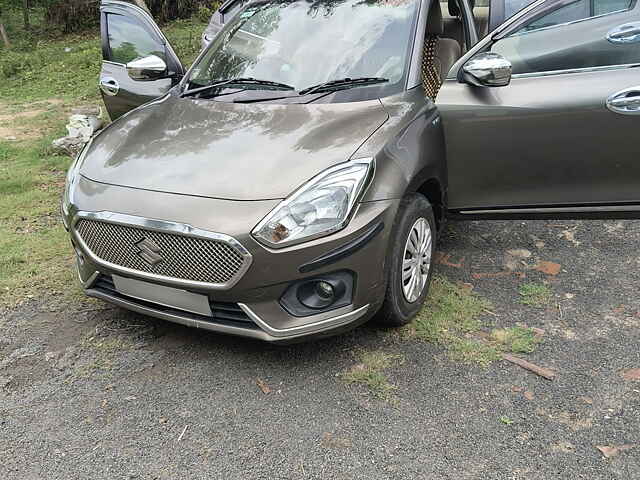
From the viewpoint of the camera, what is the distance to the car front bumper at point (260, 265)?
109 inches

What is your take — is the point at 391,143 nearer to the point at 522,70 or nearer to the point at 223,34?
the point at 522,70

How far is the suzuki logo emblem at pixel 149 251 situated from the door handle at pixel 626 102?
245cm

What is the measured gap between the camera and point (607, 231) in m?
4.52

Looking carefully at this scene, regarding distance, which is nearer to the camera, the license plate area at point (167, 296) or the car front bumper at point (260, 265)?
the car front bumper at point (260, 265)

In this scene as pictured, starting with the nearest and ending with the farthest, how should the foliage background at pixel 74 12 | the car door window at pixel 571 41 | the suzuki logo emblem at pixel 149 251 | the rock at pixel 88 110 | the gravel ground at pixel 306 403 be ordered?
the gravel ground at pixel 306 403, the suzuki logo emblem at pixel 149 251, the car door window at pixel 571 41, the rock at pixel 88 110, the foliage background at pixel 74 12

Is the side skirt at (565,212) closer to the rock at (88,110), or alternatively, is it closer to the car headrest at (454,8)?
the car headrest at (454,8)

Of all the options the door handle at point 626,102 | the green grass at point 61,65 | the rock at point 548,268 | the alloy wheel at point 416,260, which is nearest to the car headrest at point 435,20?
the door handle at point 626,102

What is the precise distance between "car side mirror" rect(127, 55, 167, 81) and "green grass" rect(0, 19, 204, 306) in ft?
4.22

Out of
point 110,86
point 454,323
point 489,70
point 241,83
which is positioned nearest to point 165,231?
point 241,83

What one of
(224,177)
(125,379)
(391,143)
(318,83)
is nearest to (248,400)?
(125,379)

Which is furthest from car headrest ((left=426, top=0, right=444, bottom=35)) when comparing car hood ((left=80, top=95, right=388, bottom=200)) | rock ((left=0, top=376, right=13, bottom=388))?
rock ((left=0, top=376, right=13, bottom=388))

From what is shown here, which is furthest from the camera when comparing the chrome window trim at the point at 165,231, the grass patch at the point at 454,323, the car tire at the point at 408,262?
the grass patch at the point at 454,323

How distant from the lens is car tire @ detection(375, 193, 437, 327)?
3.11m

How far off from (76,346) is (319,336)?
1.33 meters
